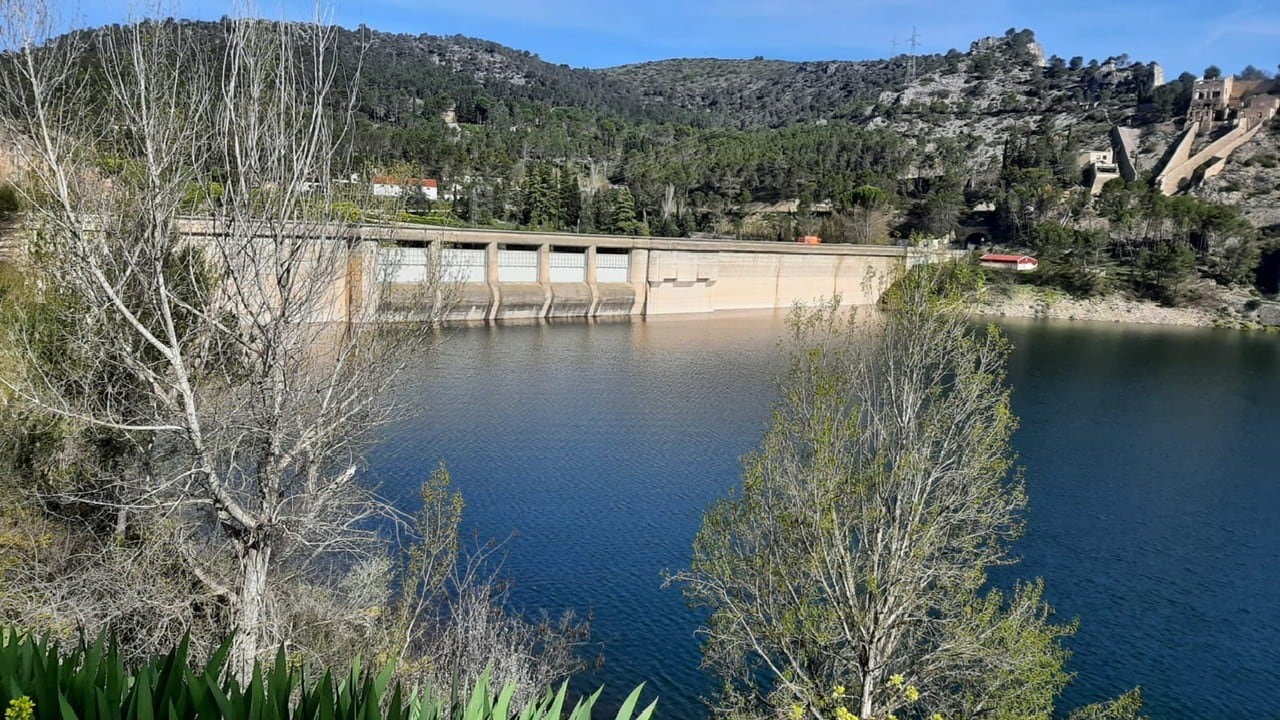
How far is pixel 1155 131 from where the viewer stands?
85.3 metres

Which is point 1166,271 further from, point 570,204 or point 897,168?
point 570,204

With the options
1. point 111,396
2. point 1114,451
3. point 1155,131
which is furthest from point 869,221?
point 111,396

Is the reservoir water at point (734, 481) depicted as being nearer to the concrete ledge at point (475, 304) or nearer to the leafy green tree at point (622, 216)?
the concrete ledge at point (475, 304)

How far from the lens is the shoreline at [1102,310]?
56438mm

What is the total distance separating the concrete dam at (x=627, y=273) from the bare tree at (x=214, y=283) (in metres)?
25.1

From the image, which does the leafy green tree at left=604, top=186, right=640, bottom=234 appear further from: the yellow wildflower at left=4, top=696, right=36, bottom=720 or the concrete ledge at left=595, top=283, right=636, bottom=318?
the yellow wildflower at left=4, top=696, right=36, bottom=720

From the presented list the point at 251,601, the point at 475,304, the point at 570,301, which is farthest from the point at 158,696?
the point at 570,301

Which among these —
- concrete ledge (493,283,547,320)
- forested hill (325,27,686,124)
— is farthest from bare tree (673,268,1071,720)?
forested hill (325,27,686,124)

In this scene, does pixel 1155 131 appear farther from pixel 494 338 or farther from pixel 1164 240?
pixel 494 338

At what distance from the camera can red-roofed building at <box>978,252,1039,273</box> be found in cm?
6316

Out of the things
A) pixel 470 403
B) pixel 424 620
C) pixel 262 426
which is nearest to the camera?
pixel 262 426

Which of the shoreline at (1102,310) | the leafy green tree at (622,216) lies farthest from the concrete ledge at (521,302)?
the shoreline at (1102,310)

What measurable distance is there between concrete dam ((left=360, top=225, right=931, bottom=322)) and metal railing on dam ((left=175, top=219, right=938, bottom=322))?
0.18ft

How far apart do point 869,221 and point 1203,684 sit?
59.0m
